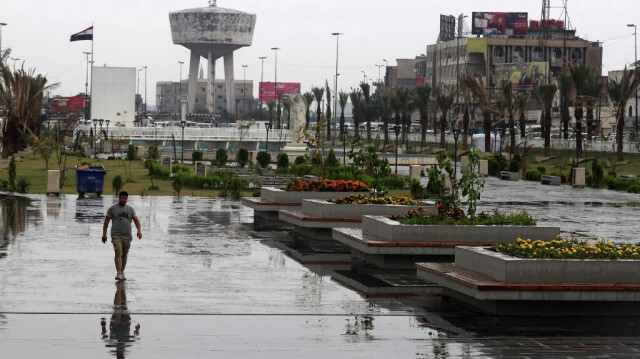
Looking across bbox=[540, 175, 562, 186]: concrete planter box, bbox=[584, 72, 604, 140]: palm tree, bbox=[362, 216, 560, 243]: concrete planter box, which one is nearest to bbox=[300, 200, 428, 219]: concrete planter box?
bbox=[362, 216, 560, 243]: concrete planter box

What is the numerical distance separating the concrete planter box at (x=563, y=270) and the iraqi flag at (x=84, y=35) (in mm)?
107122

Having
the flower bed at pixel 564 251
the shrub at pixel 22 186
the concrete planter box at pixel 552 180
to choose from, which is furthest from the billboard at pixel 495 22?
the flower bed at pixel 564 251

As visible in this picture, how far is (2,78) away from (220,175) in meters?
35.6

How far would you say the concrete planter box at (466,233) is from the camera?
19.5m

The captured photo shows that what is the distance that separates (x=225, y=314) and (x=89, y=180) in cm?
2385

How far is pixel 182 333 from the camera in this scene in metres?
13.3

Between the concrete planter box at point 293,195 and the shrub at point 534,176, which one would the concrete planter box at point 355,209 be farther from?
the shrub at point 534,176

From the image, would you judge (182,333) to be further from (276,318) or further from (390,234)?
(390,234)

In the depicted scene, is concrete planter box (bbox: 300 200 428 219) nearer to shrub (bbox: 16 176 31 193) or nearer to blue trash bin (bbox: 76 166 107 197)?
blue trash bin (bbox: 76 166 107 197)

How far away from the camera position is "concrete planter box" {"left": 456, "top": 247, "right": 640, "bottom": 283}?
48.8 ft

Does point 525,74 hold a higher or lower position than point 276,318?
higher

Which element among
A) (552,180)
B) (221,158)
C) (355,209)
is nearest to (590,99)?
(552,180)

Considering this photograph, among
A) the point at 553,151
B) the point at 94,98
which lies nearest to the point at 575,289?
the point at 553,151

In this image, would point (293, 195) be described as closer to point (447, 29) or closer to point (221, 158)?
point (221, 158)
